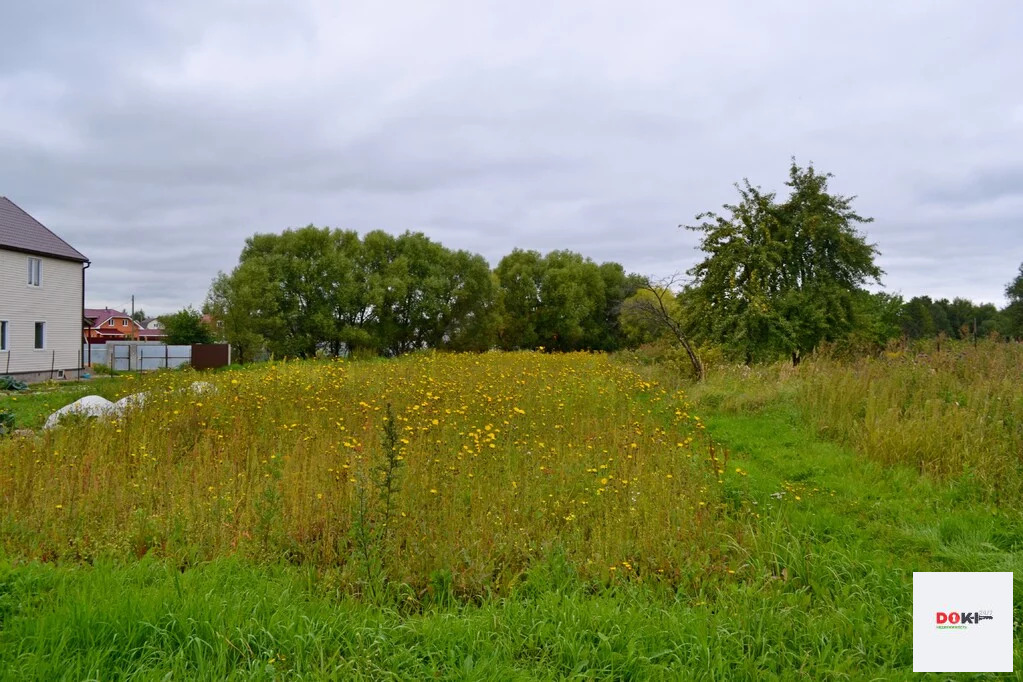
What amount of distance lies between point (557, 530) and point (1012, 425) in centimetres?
550

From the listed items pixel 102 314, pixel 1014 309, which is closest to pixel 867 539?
pixel 1014 309

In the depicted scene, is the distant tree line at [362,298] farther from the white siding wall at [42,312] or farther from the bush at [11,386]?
the bush at [11,386]

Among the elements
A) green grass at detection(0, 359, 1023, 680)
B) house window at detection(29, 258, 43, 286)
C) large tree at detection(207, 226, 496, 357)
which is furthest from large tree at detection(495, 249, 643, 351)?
green grass at detection(0, 359, 1023, 680)

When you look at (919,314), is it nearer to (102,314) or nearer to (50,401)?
(50,401)

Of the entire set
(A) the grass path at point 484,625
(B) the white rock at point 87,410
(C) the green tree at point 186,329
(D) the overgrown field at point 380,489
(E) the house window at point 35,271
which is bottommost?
(A) the grass path at point 484,625

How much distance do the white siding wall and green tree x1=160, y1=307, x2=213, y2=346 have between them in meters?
14.6

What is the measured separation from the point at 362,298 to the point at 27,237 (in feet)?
55.9

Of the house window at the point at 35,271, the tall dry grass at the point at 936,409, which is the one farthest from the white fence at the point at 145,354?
the tall dry grass at the point at 936,409

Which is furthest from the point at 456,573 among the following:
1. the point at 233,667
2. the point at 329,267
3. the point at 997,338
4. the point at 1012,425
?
the point at 329,267

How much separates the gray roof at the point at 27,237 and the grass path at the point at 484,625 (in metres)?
29.7

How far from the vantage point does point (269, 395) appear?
8406 mm

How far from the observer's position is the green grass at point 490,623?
275 cm

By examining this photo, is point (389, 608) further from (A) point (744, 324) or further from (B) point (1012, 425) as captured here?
(A) point (744, 324)

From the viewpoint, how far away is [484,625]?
10.1 ft
